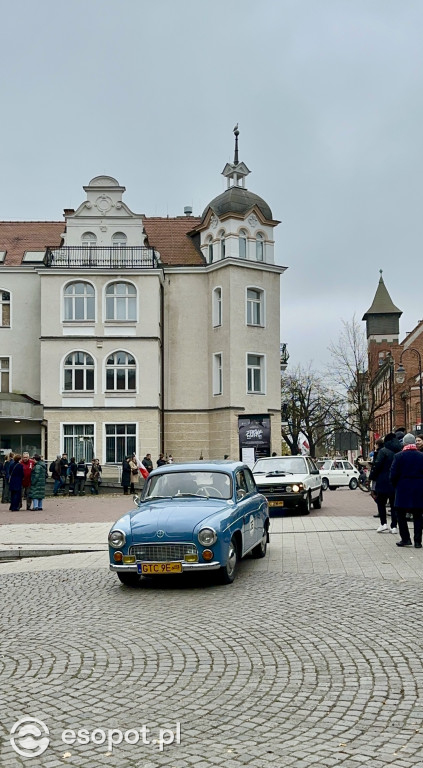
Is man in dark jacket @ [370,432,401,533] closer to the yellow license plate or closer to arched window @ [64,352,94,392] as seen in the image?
the yellow license plate

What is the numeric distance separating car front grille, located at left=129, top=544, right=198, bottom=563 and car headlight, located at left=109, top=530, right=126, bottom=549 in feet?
0.49

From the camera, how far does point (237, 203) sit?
46688mm

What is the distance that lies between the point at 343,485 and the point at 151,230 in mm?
19656

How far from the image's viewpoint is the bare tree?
6341 cm

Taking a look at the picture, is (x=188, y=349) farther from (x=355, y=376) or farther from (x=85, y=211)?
(x=355, y=376)

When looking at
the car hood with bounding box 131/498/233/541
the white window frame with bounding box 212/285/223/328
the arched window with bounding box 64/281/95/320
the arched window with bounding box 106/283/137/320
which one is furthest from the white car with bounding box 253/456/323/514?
the white window frame with bounding box 212/285/223/328

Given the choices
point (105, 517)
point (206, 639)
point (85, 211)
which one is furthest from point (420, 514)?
point (85, 211)

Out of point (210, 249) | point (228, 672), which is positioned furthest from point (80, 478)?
point (228, 672)

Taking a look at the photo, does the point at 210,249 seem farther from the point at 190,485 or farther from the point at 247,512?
the point at 247,512

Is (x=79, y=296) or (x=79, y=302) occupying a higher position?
(x=79, y=296)

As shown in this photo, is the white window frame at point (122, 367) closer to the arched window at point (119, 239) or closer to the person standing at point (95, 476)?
the arched window at point (119, 239)

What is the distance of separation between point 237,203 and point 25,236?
13.4 meters

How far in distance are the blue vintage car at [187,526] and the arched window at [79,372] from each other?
32.0 m

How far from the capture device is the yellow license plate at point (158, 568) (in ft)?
32.9
